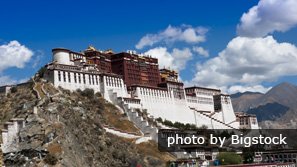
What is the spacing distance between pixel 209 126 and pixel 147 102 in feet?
74.3

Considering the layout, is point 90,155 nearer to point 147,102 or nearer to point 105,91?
point 105,91

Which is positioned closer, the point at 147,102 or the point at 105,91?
the point at 105,91

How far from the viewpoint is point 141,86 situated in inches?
4446

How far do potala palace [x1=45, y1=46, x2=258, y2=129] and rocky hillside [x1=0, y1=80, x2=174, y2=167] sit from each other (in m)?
3.34

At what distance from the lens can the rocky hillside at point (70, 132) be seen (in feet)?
244

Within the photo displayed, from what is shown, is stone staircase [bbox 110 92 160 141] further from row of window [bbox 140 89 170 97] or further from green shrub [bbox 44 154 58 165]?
green shrub [bbox 44 154 58 165]

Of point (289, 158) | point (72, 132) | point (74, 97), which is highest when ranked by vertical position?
point (74, 97)

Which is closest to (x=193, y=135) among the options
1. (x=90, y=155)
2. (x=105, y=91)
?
(x=105, y=91)

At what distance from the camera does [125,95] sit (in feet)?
360

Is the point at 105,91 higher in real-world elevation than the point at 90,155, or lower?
higher

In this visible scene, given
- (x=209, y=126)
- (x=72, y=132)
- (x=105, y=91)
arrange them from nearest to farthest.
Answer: (x=72, y=132), (x=105, y=91), (x=209, y=126)

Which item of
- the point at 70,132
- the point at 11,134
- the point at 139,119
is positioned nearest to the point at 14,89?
the point at 11,134

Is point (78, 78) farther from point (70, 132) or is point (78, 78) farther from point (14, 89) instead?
point (70, 132)

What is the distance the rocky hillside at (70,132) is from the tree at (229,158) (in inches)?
435
